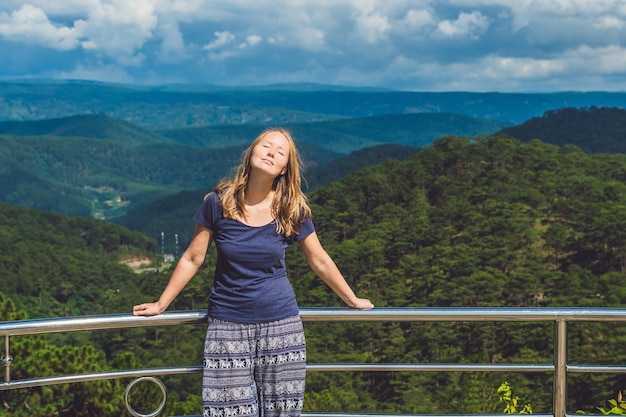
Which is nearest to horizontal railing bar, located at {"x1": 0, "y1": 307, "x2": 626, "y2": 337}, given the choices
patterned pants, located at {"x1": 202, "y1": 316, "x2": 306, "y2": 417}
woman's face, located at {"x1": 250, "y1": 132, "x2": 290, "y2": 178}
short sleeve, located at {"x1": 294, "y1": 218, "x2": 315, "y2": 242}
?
patterned pants, located at {"x1": 202, "y1": 316, "x2": 306, "y2": 417}

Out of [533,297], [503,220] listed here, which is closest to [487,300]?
[533,297]

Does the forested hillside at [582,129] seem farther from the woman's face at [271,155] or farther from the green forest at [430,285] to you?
the woman's face at [271,155]

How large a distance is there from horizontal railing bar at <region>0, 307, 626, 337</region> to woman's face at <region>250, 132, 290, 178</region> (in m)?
0.57

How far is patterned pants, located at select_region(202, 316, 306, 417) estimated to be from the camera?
3051mm

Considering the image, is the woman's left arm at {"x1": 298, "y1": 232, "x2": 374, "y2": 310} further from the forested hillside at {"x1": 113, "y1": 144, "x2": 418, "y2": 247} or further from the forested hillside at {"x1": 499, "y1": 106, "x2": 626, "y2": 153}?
the forested hillside at {"x1": 113, "y1": 144, "x2": 418, "y2": 247}

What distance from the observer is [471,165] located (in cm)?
6788

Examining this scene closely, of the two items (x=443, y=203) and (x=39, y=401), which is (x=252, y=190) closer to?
(x=39, y=401)

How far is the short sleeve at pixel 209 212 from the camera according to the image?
3076 millimetres

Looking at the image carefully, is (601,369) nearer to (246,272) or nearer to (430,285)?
(246,272)

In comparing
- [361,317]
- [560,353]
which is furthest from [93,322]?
[560,353]

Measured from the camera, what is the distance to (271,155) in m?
3.13

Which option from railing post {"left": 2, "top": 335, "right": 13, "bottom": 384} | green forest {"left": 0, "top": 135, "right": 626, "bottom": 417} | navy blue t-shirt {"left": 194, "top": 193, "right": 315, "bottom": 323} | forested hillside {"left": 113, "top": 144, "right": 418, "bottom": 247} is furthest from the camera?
forested hillside {"left": 113, "top": 144, "right": 418, "bottom": 247}

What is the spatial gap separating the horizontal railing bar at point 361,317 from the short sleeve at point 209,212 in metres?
0.34

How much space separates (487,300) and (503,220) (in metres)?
11.2
